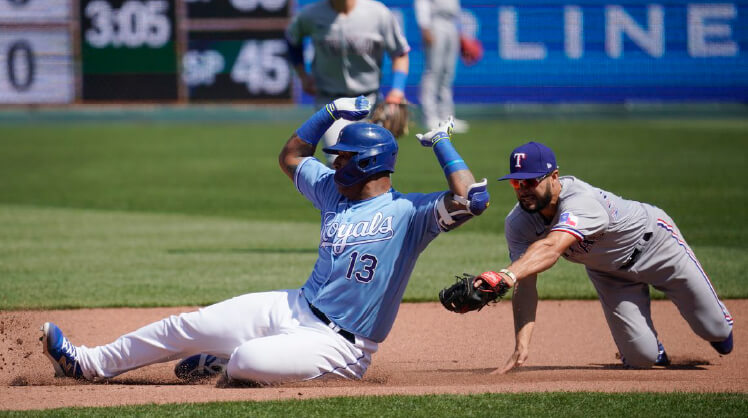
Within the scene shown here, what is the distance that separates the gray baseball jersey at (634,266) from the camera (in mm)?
5707

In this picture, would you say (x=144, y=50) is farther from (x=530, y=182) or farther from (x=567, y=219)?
(x=567, y=219)

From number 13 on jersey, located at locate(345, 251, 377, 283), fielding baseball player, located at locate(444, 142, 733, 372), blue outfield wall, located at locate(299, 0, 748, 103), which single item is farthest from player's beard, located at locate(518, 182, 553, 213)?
blue outfield wall, located at locate(299, 0, 748, 103)

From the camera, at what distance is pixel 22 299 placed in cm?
782

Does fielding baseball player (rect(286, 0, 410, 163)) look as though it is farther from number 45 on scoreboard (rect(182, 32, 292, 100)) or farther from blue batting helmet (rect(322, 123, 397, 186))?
number 45 on scoreboard (rect(182, 32, 292, 100))

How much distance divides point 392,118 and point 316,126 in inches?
82.6

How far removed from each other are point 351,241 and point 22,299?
3749mm

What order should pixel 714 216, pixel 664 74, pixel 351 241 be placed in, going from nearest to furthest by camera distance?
1. pixel 351 241
2. pixel 714 216
3. pixel 664 74

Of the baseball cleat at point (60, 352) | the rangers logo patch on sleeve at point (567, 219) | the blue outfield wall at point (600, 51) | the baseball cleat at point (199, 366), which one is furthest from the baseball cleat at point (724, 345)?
the blue outfield wall at point (600, 51)

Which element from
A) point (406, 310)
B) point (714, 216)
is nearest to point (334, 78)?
point (406, 310)

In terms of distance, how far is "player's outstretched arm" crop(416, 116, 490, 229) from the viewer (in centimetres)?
485

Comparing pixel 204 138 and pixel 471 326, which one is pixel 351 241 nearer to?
pixel 471 326

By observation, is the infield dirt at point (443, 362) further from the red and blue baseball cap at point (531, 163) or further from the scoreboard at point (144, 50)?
the scoreboard at point (144, 50)

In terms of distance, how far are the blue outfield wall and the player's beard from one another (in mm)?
18184

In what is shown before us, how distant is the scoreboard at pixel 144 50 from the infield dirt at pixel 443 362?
15.0 m
